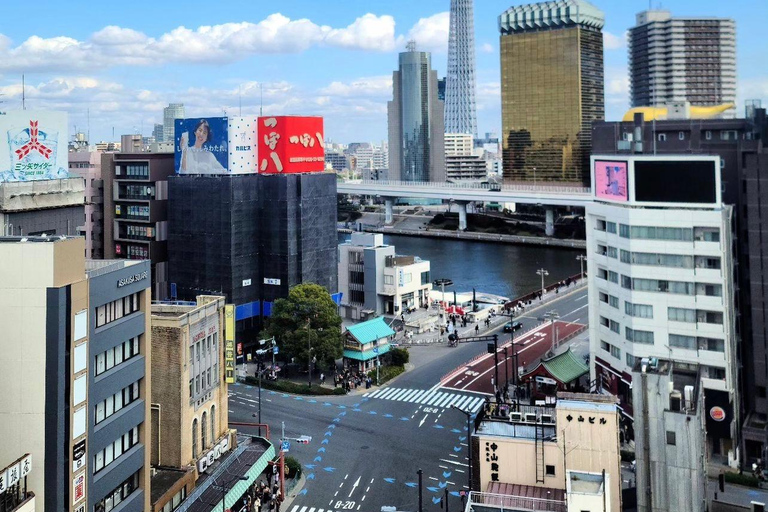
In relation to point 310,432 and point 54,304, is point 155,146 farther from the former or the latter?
point 54,304

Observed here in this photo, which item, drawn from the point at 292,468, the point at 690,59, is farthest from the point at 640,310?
the point at 690,59

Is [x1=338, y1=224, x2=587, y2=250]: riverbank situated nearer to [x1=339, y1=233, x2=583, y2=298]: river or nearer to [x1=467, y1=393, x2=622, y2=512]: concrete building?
[x1=339, y1=233, x2=583, y2=298]: river

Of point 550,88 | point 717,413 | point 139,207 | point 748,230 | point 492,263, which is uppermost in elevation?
point 550,88

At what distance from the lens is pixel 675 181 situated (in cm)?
3656

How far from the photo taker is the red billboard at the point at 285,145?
189ft

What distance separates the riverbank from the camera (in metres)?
123

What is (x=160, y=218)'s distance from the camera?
65625mm

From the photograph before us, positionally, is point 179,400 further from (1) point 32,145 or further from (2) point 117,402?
(1) point 32,145

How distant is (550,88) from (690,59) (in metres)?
36.2

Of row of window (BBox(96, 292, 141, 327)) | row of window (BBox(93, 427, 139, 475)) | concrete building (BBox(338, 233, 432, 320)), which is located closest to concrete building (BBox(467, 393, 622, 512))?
row of window (BBox(93, 427, 139, 475))

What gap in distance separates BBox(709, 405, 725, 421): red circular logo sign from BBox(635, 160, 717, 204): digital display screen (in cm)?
926

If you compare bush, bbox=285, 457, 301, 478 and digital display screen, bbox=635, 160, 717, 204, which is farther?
digital display screen, bbox=635, 160, 717, 204

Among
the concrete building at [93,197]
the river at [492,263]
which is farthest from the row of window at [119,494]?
the river at [492,263]

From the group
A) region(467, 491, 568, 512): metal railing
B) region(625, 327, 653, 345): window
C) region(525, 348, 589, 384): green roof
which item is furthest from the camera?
region(525, 348, 589, 384): green roof
